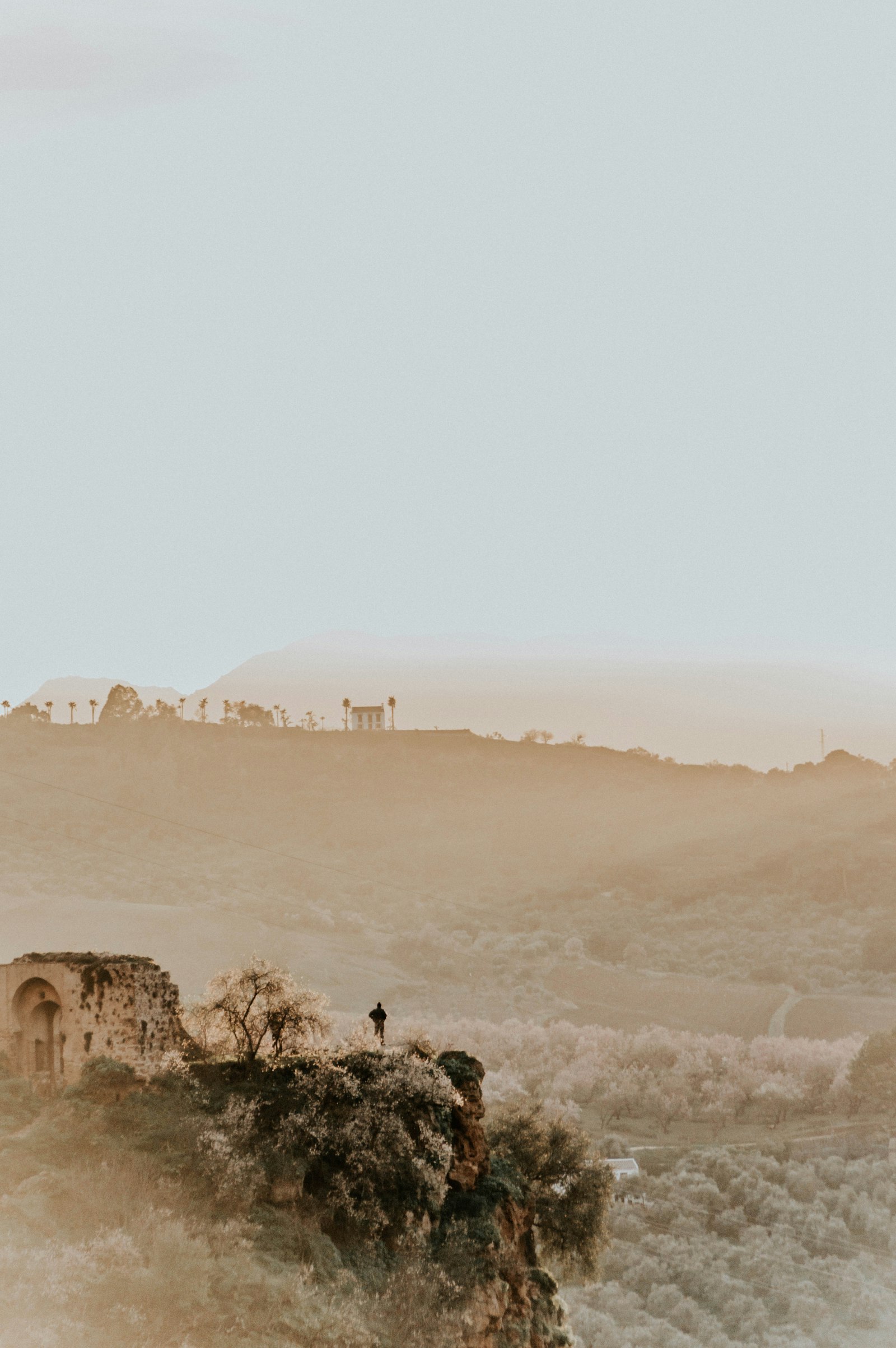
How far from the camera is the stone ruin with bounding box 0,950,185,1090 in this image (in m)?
30.6

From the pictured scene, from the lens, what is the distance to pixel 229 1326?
83.0 feet

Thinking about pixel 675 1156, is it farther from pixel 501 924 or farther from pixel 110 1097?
pixel 501 924

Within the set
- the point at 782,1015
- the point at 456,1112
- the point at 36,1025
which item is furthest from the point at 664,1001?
the point at 36,1025

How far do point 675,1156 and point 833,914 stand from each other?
97.4m

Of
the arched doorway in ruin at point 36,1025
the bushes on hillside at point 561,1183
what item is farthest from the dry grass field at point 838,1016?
the arched doorway in ruin at point 36,1025

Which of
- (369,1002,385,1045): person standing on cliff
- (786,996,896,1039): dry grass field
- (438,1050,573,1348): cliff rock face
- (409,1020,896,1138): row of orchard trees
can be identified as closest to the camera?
(438,1050,573,1348): cliff rock face

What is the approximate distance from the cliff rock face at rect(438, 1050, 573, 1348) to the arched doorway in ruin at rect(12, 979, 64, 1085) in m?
10.5

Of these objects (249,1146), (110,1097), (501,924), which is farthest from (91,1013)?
(501,924)

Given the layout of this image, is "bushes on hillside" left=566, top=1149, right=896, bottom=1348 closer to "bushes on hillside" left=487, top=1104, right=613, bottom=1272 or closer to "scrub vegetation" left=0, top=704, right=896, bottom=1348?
"scrub vegetation" left=0, top=704, right=896, bottom=1348

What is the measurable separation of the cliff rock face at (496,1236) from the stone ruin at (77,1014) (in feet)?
28.1

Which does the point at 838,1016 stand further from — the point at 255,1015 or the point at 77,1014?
the point at 77,1014

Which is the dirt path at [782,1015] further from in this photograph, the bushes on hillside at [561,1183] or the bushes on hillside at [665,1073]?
the bushes on hillside at [561,1183]

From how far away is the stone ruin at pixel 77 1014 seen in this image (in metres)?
30.6

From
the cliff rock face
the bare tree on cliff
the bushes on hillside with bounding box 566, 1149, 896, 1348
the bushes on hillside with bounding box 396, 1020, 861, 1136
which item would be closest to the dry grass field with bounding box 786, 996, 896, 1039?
the bushes on hillside with bounding box 396, 1020, 861, 1136
